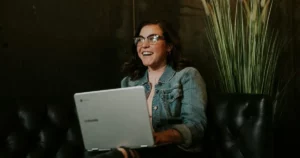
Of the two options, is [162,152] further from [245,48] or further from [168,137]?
[245,48]

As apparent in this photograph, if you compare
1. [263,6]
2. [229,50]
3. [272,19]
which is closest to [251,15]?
[263,6]

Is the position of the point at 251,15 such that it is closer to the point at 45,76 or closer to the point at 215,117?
the point at 215,117

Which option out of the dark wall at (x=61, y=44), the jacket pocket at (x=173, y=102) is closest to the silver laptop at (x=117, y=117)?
the jacket pocket at (x=173, y=102)

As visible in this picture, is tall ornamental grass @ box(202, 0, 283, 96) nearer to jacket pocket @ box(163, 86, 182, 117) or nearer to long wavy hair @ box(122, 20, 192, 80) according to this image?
long wavy hair @ box(122, 20, 192, 80)

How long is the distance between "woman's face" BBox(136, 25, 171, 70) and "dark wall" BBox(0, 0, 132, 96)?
777mm

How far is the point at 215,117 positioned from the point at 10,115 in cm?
110

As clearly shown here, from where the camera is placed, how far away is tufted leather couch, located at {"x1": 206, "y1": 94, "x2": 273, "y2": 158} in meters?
1.75

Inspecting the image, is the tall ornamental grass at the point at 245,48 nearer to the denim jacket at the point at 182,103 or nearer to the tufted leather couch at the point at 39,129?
the denim jacket at the point at 182,103

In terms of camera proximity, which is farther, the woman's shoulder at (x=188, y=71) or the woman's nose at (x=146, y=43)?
the woman's nose at (x=146, y=43)

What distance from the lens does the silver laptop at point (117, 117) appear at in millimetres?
1390

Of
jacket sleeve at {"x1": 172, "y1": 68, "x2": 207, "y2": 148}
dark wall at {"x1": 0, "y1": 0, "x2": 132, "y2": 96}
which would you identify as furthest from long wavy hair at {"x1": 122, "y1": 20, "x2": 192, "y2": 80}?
dark wall at {"x1": 0, "y1": 0, "x2": 132, "y2": 96}

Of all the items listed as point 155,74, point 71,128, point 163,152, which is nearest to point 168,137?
point 163,152

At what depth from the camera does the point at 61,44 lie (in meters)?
2.61

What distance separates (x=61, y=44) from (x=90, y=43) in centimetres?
23
